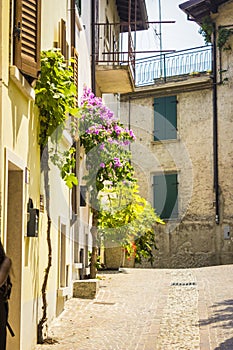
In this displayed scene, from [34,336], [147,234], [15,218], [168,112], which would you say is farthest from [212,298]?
[168,112]

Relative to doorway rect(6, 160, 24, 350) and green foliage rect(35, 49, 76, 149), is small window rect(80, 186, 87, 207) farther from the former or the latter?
doorway rect(6, 160, 24, 350)

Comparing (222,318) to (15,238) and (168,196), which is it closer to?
(15,238)

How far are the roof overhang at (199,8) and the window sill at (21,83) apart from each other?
18.4 m

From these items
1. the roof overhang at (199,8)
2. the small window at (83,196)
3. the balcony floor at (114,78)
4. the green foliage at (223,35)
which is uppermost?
the roof overhang at (199,8)

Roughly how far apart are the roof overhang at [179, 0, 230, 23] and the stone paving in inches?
487

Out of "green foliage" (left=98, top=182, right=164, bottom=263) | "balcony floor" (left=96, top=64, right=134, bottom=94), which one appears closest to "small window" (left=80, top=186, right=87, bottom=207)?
"green foliage" (left=98, top=182, right=164, bottom=263)

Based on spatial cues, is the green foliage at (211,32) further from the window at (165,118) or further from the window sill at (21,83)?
the window sill at (21,83)

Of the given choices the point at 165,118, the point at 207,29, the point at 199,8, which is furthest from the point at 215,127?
the point at 199,8

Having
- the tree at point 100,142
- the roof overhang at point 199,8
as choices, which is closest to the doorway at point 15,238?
the tree at point 100,142

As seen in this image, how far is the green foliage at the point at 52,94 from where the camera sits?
9148mm

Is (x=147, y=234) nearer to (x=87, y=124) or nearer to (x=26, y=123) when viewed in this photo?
(x=87, y=124)

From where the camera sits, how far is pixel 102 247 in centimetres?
1902

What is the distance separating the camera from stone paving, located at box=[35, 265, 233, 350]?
30.0 ft

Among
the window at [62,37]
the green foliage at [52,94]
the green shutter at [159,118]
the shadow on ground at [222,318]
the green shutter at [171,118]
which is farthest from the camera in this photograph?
the green shutter at [159,118]
